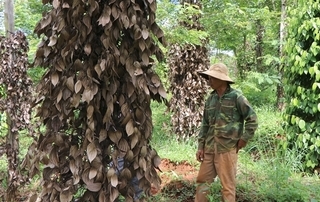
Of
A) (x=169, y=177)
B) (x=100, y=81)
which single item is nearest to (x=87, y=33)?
(x=100, y=81)

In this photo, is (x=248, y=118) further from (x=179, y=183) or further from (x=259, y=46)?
(x=259, y=46)

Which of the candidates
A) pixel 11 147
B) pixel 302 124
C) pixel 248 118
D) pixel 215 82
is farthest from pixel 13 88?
pixel 302 124

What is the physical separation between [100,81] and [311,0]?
12.5 ft

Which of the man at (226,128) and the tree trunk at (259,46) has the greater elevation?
the man at (226,128)

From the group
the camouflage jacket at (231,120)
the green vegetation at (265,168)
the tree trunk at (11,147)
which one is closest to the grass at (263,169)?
the green vegetation at (265,168)

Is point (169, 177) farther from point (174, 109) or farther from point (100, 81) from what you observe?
point (100, 81)

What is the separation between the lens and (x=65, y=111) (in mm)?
2277

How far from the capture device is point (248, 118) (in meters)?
3.45

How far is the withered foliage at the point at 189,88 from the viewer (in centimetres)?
683

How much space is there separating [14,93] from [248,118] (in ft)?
8.50

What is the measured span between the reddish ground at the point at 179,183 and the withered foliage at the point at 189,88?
1.58m

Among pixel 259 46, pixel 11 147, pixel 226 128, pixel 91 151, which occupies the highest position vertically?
pixel 91 151

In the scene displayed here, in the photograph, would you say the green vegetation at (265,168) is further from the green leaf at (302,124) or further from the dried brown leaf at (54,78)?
the dried brown leaf at (54,78)

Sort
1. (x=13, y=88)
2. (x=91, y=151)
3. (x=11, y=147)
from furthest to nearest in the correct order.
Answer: (x=11, y=147)
(x=13, y=88)
(x=91, y=151)
